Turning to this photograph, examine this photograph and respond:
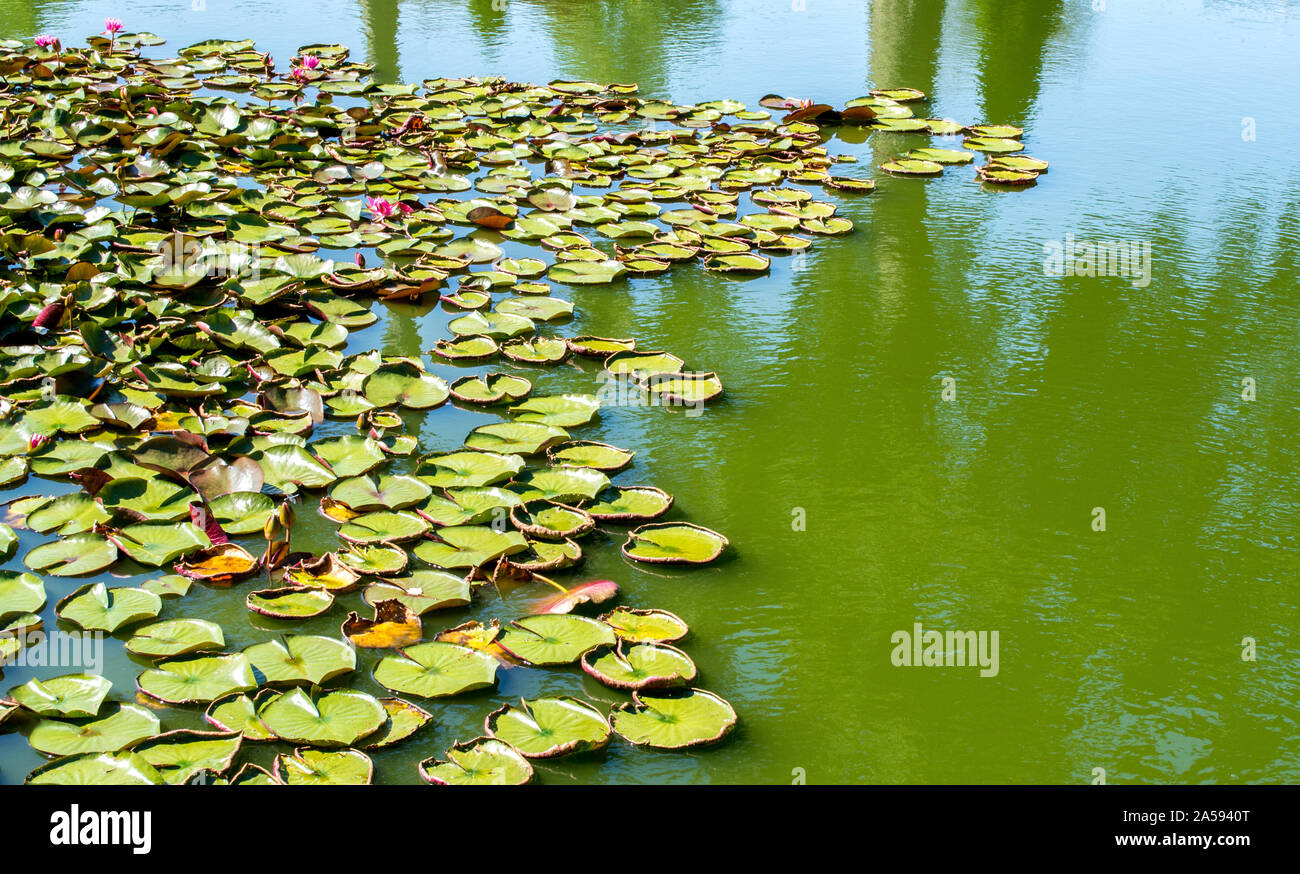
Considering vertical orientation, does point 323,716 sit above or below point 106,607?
below

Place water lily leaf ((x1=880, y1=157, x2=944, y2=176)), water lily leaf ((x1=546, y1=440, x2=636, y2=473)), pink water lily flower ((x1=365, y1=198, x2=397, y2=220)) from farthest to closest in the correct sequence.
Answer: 1. water lily leaf ((x1=880, y1=157, x2=944, y2=176))
2. pink water lily flower ((x1=365, y1=198, x2=397, y2=220))
3. water lily leaf ((x1=546, y1=440, x2=636, y2=473))

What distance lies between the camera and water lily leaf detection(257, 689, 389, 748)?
8.63 feet

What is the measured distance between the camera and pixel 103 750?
2549 millimetres

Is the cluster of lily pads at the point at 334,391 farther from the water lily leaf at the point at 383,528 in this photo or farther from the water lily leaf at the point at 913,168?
the water lily leaf at the point at 913,168

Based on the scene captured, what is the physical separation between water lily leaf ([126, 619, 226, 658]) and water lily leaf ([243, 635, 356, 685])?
12 cm

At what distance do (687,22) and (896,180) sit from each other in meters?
5.34

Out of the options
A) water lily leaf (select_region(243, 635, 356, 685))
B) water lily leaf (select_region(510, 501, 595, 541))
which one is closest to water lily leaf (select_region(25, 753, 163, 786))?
water lily leaf (select_region(243, 635, 356, 685))

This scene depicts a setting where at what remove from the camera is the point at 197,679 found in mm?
2799

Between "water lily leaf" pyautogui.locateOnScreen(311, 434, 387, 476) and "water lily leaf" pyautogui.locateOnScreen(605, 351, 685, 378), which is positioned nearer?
"water lily leaf" pyautogui.locateOnScreen(311, 434, 387, 476)

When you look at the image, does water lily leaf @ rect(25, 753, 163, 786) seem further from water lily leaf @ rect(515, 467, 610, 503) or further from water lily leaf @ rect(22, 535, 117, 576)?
water lily leaf @ rect(515, 467, 610, 503)

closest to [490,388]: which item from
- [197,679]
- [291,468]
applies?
[291,468]

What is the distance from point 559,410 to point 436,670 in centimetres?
151

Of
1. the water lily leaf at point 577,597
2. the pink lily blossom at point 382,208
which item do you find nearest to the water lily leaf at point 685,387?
the water lily leaf at point 577,597

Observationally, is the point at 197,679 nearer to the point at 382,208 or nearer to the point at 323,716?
the point at 323,716
